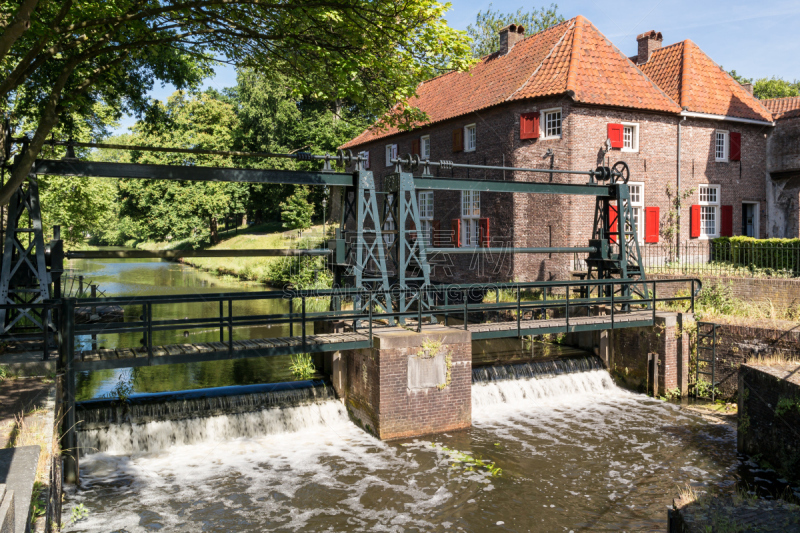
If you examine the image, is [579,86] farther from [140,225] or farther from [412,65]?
[140,225]

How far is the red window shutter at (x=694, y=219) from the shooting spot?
2228 centimetres

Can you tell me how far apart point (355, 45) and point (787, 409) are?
9.16 m

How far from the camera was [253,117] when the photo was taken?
1666 inches

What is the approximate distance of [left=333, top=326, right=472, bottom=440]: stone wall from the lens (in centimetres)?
1012

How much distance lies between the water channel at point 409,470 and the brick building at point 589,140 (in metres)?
9.99

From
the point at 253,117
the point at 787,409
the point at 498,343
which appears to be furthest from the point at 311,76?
the point at 253,117

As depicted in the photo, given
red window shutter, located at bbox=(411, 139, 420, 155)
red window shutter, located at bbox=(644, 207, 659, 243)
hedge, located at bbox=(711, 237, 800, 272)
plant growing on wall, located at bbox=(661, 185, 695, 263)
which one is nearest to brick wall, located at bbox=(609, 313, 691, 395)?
hedge, located at bbox=(711, 237, 800, 272)

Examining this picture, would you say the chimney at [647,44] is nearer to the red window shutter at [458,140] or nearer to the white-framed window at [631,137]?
the white-framed window at [631,137]

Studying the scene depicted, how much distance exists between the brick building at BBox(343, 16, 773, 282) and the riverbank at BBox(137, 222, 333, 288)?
644cm

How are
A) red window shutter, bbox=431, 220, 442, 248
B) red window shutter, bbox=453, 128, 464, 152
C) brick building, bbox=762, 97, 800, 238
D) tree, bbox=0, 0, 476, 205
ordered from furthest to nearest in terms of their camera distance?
red window shutter, bbox=431, 220, 442, 248 → red window shutter, bbox=453, 128, 464, 152 → brick building, bbox=762, 97, 800, 238 → tree, bbox=0, 0, 476, 205

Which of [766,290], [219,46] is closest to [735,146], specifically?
[766,290]

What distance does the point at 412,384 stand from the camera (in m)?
10.3

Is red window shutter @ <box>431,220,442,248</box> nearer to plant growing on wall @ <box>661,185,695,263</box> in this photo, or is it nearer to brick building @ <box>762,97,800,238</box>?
plant growing on wall @ <box>661,185,695,263</box>

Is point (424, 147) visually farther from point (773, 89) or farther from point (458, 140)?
point (773, 89)
